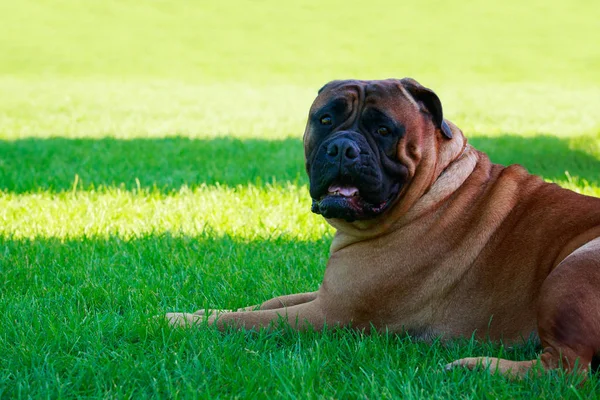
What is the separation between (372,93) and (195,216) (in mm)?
2860

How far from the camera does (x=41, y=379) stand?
2.99 metres

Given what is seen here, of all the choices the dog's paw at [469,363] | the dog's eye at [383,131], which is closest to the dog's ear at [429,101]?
the dog's eye at [383,131]

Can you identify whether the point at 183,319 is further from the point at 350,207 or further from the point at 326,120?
the point at 326,120

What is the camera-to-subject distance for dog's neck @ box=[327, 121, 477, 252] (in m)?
3.59

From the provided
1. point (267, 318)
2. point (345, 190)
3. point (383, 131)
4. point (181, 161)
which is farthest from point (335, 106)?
point (181, 161)

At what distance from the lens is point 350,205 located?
3465 mm

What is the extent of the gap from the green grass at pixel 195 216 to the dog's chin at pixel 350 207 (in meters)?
0.55

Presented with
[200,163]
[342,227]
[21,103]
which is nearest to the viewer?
[342,227]

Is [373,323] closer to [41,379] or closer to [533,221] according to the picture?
[533,221]

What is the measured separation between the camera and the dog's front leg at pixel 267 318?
3.54m

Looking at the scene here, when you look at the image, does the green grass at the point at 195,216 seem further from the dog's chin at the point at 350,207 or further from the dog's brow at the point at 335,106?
the dog's brow at the point at 335,106

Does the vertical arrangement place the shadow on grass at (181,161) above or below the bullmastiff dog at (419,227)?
below

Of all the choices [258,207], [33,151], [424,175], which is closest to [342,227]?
[424,175]

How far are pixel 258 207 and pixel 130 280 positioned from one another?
7.01ft
